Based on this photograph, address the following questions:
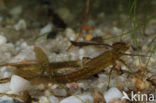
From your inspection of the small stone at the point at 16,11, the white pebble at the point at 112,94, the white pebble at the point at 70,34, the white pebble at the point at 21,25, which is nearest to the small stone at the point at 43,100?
the white pebble at the point at 112,94

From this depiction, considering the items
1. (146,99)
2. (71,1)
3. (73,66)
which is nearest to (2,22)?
(71,1)

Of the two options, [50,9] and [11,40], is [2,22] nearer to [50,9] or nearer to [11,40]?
[11,40]

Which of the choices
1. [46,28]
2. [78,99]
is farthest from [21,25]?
[78,99]

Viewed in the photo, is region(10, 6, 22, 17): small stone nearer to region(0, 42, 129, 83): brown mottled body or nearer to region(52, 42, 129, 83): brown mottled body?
region(0, 42, 129, 83): brown mottled body

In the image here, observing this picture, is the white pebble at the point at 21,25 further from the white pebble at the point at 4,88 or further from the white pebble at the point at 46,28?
the white pebble at the point at 4,88

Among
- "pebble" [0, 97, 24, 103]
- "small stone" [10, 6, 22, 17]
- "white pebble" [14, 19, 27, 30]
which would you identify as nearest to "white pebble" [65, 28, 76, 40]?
"white pebble" [14, 19, 27, 30]
